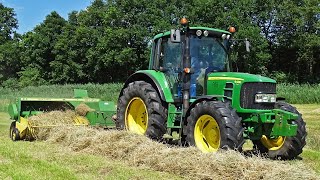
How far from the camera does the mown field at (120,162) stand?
19.2 ft

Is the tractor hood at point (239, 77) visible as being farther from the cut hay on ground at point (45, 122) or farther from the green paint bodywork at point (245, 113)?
the cut hay on ground at point (45, 122)

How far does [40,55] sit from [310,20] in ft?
108

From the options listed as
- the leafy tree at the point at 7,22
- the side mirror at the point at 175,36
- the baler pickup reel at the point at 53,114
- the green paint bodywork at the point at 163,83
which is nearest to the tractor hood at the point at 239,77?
the green paint bodywork at the point at 163,83

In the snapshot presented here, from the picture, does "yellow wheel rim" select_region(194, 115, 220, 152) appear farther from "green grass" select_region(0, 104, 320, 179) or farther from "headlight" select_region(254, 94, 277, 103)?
"green grass" select_region(0, 104, 320, 179)

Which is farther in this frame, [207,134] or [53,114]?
[53,114]

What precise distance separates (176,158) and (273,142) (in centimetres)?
251

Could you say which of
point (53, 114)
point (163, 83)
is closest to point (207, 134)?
point (163, 83)

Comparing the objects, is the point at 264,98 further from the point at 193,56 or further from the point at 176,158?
the point at 176,158

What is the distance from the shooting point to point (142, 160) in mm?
7000

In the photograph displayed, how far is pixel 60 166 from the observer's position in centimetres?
675

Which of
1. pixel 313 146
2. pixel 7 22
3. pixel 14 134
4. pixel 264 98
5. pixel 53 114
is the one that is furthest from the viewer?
pixel 7 22

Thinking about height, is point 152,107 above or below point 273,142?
above

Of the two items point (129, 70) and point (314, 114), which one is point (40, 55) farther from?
point (314, 114)

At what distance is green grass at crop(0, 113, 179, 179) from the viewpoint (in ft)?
20.0
